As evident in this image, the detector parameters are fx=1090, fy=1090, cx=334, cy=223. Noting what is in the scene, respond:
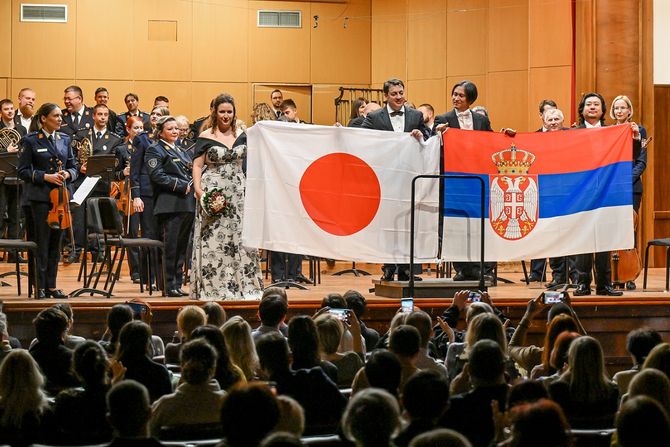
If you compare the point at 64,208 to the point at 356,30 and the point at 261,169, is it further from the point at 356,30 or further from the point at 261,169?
the point at 356,30

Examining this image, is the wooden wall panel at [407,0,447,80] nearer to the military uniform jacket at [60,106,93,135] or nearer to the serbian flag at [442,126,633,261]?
the military uniform jacket at [60,106,93,135]

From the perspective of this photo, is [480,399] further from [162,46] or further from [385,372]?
[162,46]

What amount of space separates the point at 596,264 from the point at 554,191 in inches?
26.3

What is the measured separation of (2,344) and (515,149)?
4508mm

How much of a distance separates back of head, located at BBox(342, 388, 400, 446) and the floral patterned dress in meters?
4.88

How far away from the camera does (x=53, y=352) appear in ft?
16.7

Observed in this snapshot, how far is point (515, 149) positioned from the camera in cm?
840

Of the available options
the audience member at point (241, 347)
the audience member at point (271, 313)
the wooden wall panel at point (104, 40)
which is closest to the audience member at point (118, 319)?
the audience member at point (271, 313)

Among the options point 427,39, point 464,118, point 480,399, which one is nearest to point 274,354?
point 480,399

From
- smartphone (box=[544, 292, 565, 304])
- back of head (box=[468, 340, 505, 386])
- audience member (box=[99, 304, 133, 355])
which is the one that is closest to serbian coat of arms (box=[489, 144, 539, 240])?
smartphone (box=[544, 292, 565, 304])

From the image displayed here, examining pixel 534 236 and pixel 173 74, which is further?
pixel 173 74

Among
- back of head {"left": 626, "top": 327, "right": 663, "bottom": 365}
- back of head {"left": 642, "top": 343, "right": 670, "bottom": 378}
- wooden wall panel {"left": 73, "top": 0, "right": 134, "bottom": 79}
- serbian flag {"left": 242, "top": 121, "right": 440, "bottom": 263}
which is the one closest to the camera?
back of head {"left": 642, "top": 343, "right": 670, "bottom": 378}

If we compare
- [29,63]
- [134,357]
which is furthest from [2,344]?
[29,63]

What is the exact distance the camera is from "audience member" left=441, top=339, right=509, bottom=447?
3.94 meters
